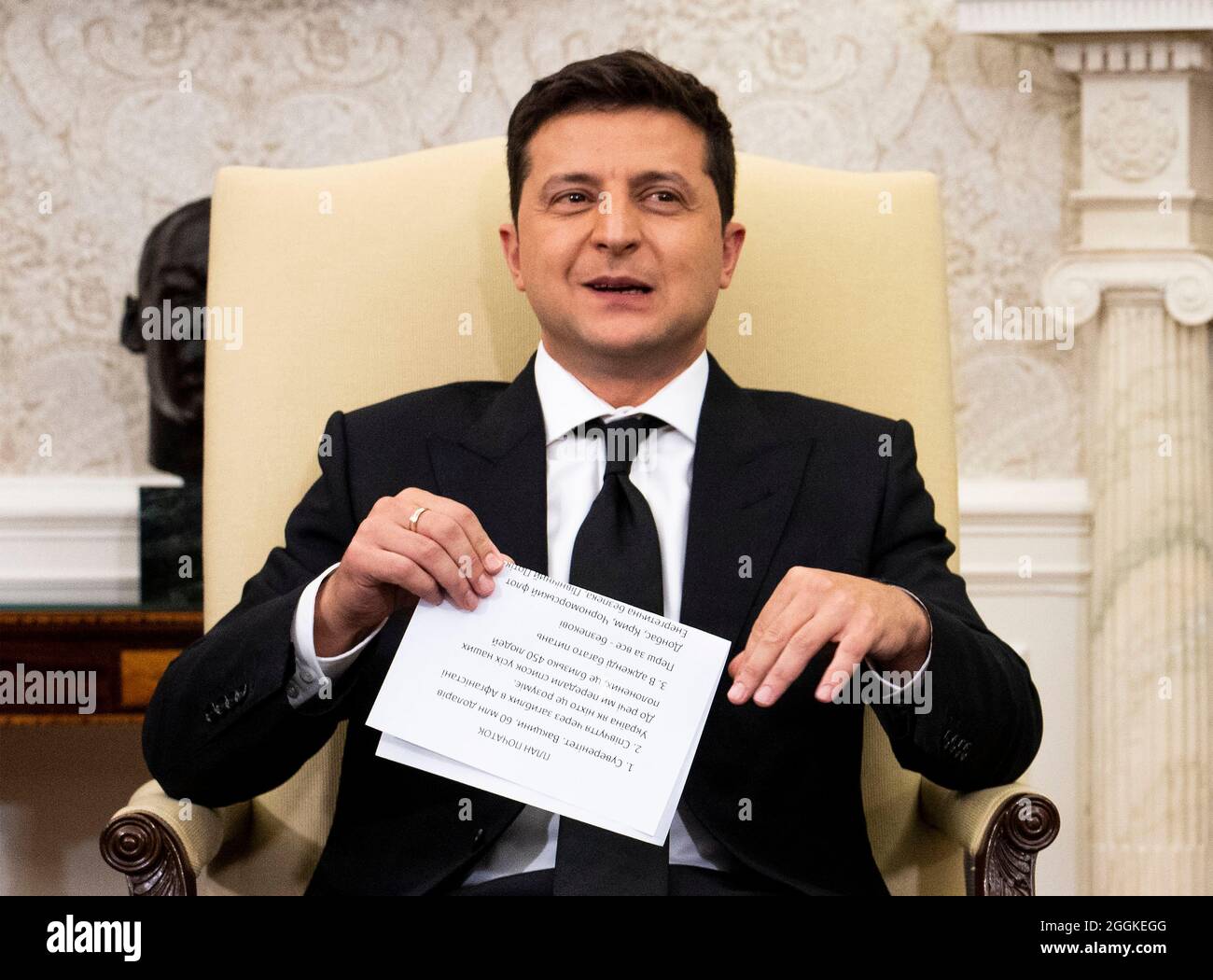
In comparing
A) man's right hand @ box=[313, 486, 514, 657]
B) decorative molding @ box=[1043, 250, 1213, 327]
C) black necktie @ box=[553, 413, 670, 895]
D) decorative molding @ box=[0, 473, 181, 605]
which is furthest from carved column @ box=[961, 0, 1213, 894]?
decorative molding @ box=[0, 473, 181, 605]

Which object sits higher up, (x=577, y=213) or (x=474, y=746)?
(x=577, y=213)

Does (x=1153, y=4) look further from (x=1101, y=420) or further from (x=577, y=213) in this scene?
(x=577, y=213)

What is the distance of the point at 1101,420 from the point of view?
7.62 feet

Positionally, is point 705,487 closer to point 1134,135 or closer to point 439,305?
point 439,305

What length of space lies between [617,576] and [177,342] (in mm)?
1061

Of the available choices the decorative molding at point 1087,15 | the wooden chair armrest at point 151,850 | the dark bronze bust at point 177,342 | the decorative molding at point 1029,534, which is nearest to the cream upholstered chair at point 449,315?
the wooden chair armrest at point 151,850

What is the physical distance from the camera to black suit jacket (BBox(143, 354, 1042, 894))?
130 cm

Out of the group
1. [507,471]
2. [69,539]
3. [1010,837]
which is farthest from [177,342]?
[1010,837]

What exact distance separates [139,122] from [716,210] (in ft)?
4.26

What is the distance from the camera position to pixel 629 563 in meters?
1.33

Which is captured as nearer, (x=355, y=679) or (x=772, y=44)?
(x=355, y=679)

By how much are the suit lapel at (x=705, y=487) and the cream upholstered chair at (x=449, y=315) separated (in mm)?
227

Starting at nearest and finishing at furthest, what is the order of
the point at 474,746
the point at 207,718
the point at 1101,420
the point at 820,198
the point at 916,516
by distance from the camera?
the point at 474,746 → the point at 207,718 → the point at 916,516 → the point at 820,198 → the point at 1101,420

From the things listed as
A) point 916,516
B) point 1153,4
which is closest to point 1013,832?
point 916,516
